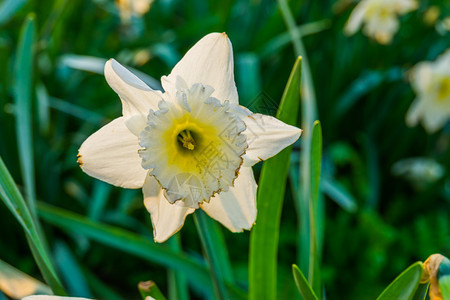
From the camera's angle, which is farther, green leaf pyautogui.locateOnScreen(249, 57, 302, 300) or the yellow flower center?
green leaf pyautogui.locateOnScreen(249, 57, 302, 300)

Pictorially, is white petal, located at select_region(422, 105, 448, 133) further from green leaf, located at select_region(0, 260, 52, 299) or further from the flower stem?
green leaf, located at select_region(0, 260, 52, 299)

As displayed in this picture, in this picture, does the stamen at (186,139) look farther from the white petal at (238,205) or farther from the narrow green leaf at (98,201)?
the narrow green leaf at (98,201)

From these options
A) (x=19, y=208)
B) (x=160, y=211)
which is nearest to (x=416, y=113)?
(x=160, y=211)

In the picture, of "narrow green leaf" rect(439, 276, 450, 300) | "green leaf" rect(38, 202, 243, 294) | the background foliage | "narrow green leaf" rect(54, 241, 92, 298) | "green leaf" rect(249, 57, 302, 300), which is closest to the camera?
"narrow green leaf" rect(439, 276, 450, 300)

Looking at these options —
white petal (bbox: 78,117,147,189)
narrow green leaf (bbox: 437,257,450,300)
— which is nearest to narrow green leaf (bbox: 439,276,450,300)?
narrow green leaf (bbox: 437,257,450,300)

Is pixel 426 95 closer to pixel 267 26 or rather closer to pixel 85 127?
pixel 267 26
